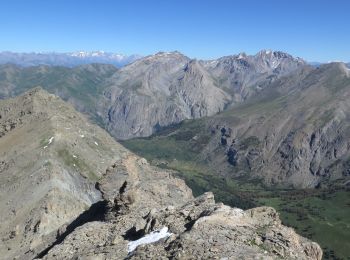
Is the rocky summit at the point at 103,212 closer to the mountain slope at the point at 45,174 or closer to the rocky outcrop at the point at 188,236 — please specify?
the rocky outcrop at the point at 188,236

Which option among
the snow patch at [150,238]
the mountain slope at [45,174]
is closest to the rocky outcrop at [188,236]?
the snow patch at [150,238]

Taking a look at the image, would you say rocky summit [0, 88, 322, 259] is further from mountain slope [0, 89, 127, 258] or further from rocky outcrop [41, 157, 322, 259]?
mountain slope [0, 89, 127, 258]

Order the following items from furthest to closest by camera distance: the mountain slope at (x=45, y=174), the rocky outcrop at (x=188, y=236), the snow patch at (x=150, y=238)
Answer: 1. the mountain slope at (x=45, y=174)
2. the snow patch at (x=150, y=238)
3. the rocky outcrop at (x=188, y=236)

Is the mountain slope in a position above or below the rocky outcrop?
below

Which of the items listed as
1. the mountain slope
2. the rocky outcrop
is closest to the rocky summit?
the rocky outcrop

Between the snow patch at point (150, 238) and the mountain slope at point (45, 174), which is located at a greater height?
the snow patch at point (150, 238)
